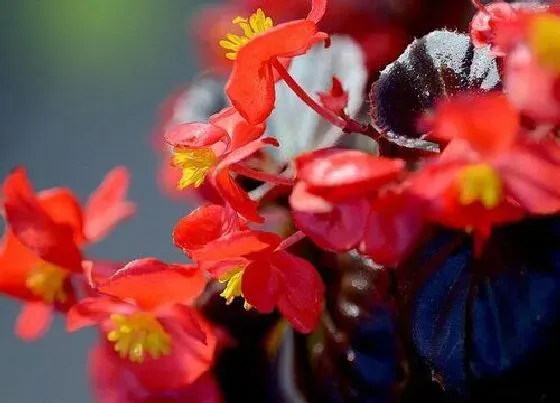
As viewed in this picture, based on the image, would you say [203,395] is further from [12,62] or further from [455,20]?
[12,62]

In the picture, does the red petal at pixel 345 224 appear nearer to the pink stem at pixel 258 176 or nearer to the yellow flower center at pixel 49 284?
the pink stem at pixel 258 176

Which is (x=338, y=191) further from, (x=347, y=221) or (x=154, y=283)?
(x=154, y=283)

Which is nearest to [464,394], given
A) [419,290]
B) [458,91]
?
[419,290]

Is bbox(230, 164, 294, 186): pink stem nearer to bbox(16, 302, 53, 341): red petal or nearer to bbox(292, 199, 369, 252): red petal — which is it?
bbox(292, 199, 369, 252): red petal

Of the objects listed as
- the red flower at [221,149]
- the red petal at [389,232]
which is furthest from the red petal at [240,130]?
the red petal at [389,232]

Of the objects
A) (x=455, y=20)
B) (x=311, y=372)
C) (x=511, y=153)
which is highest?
(x=511, y=153)

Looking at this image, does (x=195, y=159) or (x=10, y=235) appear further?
(x=10, y=235)
